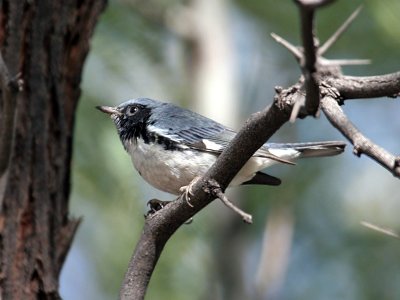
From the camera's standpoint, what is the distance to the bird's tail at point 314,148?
3.82 meters

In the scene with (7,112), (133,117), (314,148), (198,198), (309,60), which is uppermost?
(133,117)

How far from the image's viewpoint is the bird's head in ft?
14.5

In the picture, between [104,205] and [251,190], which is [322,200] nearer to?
[251,190]

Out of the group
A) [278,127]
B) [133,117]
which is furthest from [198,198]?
[133,117]

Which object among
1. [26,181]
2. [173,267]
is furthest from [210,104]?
[26,181]

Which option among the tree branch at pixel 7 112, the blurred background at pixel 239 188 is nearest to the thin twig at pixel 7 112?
the tree branch at pixel 7 112

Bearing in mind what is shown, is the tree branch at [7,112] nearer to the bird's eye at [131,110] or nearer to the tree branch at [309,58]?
the bird's eye at [131,110]

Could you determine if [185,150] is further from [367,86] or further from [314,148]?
[367,86]

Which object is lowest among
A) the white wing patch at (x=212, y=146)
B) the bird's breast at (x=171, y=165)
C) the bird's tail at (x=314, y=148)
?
the bird's breast at (x=171, y=165)

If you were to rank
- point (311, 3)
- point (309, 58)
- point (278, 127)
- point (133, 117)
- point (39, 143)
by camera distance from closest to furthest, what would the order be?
point (311, 3), point (309, 58), point (278, 127), point (39, 143), point (133, 117)

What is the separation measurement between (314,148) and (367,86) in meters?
1.78

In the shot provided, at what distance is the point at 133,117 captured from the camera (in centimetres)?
460

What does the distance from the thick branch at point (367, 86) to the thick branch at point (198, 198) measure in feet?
0.54

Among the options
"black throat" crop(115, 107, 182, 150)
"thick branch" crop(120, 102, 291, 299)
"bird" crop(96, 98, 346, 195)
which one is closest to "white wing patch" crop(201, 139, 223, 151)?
"bird" crop(96, 98, 346, 195)
